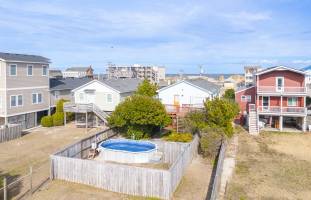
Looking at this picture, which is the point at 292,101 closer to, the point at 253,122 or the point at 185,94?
the point at 253,122

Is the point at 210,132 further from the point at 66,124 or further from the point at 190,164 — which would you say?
the point at 66,124

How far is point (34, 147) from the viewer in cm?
2462

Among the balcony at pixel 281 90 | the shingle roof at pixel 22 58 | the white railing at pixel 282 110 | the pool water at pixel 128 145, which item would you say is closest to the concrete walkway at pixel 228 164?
the pool water at pixel 128 145

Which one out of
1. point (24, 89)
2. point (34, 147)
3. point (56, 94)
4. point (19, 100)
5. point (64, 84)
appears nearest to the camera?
point (34, 147)

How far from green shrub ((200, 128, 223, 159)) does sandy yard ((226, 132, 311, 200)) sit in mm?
1866

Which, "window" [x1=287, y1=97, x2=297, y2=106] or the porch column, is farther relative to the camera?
"window" [x1=287, y1=97, x2=297, y2=106]

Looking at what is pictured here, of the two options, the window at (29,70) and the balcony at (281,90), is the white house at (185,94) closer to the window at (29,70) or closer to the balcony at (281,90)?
the balcony at (281,90)

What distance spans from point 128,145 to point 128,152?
2638 mm

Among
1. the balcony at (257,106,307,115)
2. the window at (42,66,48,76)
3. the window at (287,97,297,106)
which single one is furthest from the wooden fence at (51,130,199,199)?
the window at (287,97,297,106)

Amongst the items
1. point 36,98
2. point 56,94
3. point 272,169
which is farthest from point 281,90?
point 36,98

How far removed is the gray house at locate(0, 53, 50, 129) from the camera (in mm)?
28953

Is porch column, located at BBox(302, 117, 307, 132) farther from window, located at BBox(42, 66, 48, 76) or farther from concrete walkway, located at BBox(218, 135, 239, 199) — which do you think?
window, located at BBox(42, 66, 48, 76)

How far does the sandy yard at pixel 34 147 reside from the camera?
2000 cm

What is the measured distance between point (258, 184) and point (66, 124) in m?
25.8
